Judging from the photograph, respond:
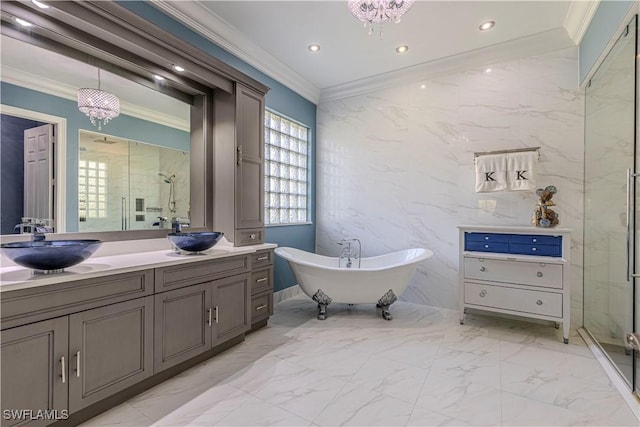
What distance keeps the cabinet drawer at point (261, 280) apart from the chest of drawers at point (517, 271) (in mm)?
1933

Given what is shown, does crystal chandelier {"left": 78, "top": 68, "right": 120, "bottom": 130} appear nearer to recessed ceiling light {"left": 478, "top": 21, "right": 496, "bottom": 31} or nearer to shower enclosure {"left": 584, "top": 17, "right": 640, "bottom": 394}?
recessed ceiling light {"left": 478, "top": 21, "right": 496, "bottom": 31}

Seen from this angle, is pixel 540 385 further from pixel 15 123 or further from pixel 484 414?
pixel 15 123

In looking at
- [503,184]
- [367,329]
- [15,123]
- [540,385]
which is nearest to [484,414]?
[540,385]

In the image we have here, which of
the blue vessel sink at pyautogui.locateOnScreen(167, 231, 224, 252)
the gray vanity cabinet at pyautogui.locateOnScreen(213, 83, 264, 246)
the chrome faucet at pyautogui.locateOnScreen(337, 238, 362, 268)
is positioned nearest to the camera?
the blue vessel sink at pyautogui.locateOnScreen(167, 231, 224, 252)

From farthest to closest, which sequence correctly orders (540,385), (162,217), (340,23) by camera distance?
(340,23) < (162,217) < (540,385)

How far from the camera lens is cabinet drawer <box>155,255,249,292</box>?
1898mm

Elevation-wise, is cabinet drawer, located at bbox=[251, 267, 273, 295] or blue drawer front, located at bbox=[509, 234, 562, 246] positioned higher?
blue drawer front, located at bbox=[509, 234, 562, 246]

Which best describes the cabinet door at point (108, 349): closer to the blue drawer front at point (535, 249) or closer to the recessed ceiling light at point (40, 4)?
the recessed ceiling light at point (40, 4)

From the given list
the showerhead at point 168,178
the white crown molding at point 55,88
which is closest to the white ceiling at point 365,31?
the white crown molding at point 55,88

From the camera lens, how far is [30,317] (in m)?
1.34

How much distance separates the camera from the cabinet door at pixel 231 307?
226 centimetres

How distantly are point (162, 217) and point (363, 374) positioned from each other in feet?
6.53

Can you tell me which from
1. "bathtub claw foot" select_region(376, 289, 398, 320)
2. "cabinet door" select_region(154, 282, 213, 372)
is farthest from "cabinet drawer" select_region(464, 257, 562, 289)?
"cabinet door" select_region(154, 282, 213, 372)

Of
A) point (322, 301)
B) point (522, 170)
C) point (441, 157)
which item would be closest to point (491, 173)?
point (522, 170)
